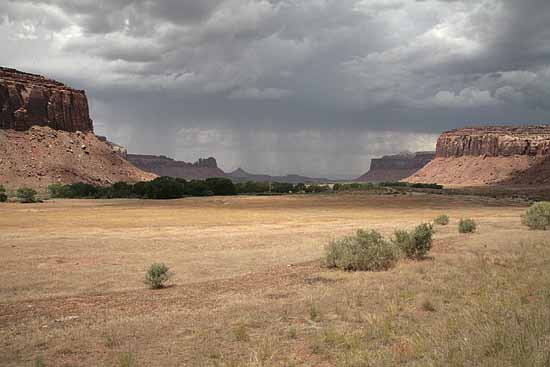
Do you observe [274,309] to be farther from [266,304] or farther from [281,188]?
[281,188]

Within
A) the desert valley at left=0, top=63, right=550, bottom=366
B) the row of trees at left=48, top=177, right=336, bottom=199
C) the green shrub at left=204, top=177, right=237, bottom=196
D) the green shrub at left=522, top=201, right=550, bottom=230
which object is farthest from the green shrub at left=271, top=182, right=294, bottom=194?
the desert valley at left=0, top=63, right=550, bottom=366

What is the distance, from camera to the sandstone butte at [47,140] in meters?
116

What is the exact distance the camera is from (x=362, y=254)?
59.6 ft

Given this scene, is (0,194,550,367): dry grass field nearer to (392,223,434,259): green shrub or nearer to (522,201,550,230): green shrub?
(392,223,434,259): green shrub

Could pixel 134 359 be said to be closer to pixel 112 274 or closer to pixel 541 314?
pixel 541 314

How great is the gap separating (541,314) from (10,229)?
3535cm

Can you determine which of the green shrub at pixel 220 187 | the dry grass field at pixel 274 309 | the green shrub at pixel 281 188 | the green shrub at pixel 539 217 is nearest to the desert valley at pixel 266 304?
the dry grass field at pixel 274 309

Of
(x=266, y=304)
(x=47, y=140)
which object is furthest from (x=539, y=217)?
(x=47, y=140)

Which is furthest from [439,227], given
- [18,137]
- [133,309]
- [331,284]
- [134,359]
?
[18,137]

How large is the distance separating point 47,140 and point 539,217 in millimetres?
128874

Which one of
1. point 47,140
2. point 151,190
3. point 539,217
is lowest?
point 539,217

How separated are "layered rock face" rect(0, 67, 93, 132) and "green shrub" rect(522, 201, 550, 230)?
131489 mm

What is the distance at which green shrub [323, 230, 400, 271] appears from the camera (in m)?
18.0

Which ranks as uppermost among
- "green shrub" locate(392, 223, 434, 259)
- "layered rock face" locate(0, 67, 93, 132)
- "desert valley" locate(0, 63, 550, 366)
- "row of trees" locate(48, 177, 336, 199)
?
"layered rock face" locate(0, 67, 93, 132)
